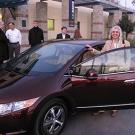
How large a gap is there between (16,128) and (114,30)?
9.45ft

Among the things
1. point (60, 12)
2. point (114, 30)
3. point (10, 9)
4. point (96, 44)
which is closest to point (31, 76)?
point (96, 44)

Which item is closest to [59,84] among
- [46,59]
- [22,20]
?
[46,59]

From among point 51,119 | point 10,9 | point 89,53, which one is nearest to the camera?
A: point 51,119

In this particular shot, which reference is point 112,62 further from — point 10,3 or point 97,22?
point 97,22

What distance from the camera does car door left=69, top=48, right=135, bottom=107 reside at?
609 centimetres

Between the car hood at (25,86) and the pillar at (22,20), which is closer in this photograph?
the car hood at (25,86)

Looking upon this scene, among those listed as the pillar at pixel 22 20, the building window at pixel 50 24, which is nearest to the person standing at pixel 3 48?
the pillar at pixel 22 20

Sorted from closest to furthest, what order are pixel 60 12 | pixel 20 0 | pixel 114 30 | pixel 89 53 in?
pixel 89 53
pixel 114 30
pixel 20 0
pixel 60 12

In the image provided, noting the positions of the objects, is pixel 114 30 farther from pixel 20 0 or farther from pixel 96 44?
Result: pixel 20 0

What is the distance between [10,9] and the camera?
67.1 feet

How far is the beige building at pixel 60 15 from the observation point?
21.3 meters

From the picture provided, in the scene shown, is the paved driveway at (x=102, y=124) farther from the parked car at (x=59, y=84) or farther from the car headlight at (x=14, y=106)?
the car headlight at (x=14, y=106)

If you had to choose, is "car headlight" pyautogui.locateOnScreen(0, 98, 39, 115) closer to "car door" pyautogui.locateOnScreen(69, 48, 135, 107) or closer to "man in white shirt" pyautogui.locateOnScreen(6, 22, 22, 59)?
"car door" pyautogui.locateOnScreen(69, 48, 135, 107)

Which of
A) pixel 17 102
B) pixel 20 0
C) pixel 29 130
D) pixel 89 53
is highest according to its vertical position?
pixel 20 0
